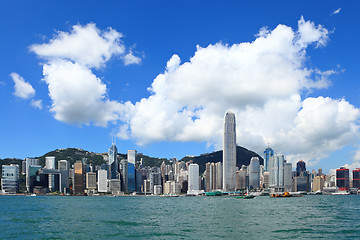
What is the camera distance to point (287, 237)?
59.8 metres

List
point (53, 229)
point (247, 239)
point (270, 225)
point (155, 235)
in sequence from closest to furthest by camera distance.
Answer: point (247, 239), point (155, 235), point (53, 229), point (270, 225)

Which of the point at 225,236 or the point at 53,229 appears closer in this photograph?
the point at 225,236

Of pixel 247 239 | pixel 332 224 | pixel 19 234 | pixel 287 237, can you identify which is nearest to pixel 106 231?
pixel 19 234

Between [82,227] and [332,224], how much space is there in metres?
54.6

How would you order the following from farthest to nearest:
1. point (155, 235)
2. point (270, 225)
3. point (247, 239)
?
point (270, 225)
point (155, 235)
point (247, 239)

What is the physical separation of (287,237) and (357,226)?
2666 centimetres

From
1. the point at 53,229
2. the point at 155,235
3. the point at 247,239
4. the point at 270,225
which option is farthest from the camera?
the point at 270,225

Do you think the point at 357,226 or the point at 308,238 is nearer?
the point at 308,238

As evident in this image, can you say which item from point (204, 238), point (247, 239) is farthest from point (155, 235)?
point (247, 239)

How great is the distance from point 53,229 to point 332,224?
59955mm

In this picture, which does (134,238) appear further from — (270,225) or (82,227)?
(270,225)

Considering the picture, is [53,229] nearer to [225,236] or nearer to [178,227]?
[178,227]

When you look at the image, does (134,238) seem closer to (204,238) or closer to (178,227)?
(204,238)

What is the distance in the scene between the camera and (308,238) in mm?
59562
